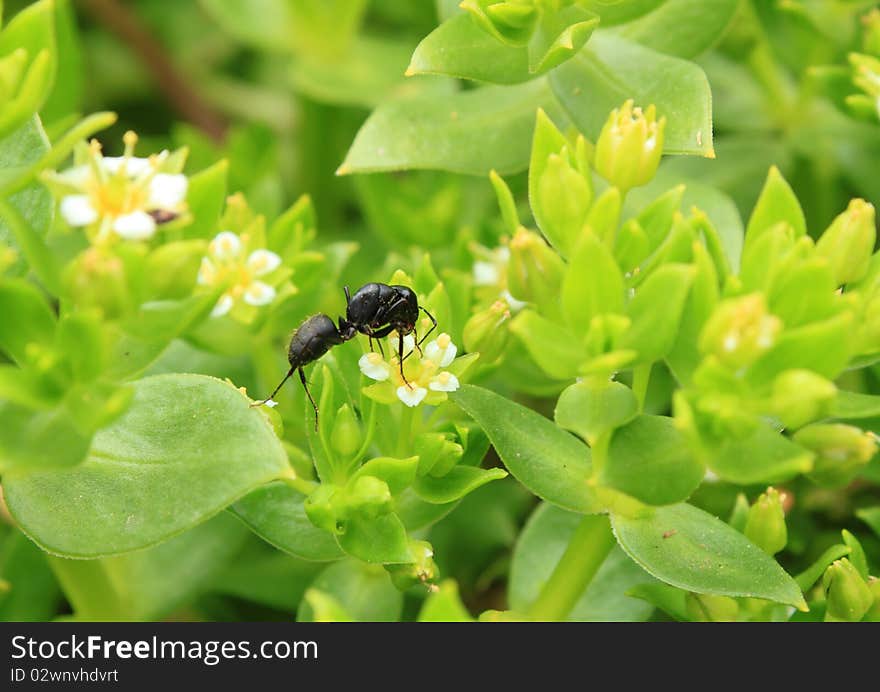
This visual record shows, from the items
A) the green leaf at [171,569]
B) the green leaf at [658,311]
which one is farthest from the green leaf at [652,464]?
the green leaf at [171,569]

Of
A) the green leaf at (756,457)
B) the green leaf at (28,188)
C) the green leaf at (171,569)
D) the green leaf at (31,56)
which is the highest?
the green leaf at (31,56)

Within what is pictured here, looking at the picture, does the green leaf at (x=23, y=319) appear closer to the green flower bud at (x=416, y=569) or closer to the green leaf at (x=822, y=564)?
the green flower bud at (x=416, y=569)

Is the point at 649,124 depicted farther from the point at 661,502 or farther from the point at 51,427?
the point at 51,427

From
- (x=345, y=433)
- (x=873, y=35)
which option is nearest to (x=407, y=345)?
(x=345, y=433)

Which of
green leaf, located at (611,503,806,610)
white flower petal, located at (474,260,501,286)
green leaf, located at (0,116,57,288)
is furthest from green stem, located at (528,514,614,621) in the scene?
green leaf, located at (0,116,57,288)

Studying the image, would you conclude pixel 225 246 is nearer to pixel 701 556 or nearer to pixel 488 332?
pixel 488 332

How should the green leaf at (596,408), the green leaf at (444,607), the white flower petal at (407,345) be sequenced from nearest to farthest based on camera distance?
1. the green leaf at (444,607)
2. the green leaf at (596,408)
3. the white flower petal at (407,345)
